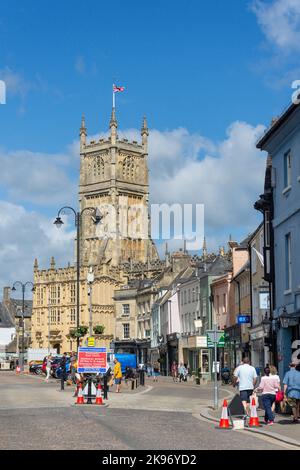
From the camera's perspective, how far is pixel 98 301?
125 meters

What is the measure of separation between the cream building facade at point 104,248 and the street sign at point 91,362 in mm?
82233

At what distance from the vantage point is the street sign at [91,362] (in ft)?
110

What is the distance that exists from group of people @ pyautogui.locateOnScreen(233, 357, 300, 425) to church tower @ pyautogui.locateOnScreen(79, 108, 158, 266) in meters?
124

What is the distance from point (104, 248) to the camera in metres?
152

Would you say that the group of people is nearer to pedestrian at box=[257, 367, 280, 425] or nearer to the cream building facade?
pedestrian at box=[257, 367, 280, 425]

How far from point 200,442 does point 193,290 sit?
59.0 metres

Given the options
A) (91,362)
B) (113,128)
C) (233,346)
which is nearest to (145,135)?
(113,128)

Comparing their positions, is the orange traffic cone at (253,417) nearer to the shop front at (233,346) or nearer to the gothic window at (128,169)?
the shop front at (233,346)

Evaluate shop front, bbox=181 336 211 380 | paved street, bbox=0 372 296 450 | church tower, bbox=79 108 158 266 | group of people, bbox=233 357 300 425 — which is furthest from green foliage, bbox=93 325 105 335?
group of people, bbox=233 357 300 425

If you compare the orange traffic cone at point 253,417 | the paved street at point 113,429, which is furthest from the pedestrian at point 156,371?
the orange traffic cone at point 253,417

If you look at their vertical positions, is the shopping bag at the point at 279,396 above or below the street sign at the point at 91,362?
below

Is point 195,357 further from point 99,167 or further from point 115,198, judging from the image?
point 99,167

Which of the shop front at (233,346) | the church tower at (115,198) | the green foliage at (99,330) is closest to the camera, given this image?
the shop front at (233,346)
